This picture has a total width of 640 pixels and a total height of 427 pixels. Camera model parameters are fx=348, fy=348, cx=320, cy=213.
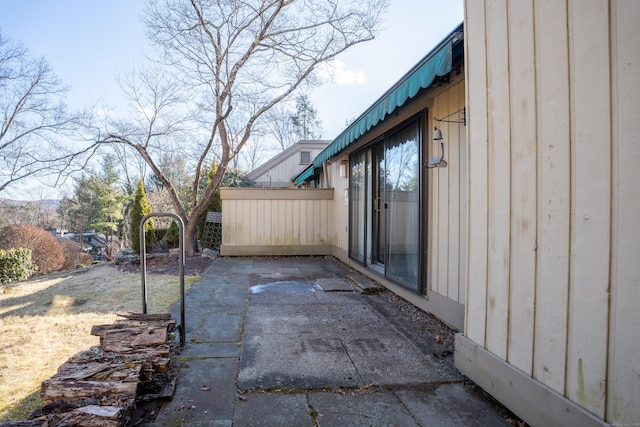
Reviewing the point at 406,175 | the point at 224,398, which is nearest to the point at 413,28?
the point at 406,175

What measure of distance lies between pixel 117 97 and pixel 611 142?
9.45 meters

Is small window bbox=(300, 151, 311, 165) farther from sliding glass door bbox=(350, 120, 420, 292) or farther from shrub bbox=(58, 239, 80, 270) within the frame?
sliding glass door bbox=(350, 120, 420, 292)

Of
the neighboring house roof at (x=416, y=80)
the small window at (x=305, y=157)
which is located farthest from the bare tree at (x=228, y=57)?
the small window at (x=305, y=157)

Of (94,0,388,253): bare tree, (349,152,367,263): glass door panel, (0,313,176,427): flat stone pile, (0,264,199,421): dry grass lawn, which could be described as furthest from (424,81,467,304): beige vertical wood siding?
(94,0,388,253): bare tree

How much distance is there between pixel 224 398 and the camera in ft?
6.13

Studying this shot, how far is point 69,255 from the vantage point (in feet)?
39.3

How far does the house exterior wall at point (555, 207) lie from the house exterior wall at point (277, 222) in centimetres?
580

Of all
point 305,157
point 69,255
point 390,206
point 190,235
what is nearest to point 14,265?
point 190,235

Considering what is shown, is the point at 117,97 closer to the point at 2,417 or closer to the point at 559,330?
the point at 2,417

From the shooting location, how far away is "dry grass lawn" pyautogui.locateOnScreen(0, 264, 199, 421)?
214cm

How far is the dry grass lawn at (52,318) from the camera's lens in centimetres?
Result: 214

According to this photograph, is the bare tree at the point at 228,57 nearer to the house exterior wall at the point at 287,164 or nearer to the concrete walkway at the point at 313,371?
the concrete walkway at the point at 313,371

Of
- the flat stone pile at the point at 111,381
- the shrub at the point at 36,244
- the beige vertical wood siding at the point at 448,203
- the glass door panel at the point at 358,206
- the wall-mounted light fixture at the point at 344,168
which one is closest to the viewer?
the flat stone pile at the point at 111,381

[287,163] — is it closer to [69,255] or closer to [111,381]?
[69,255]
